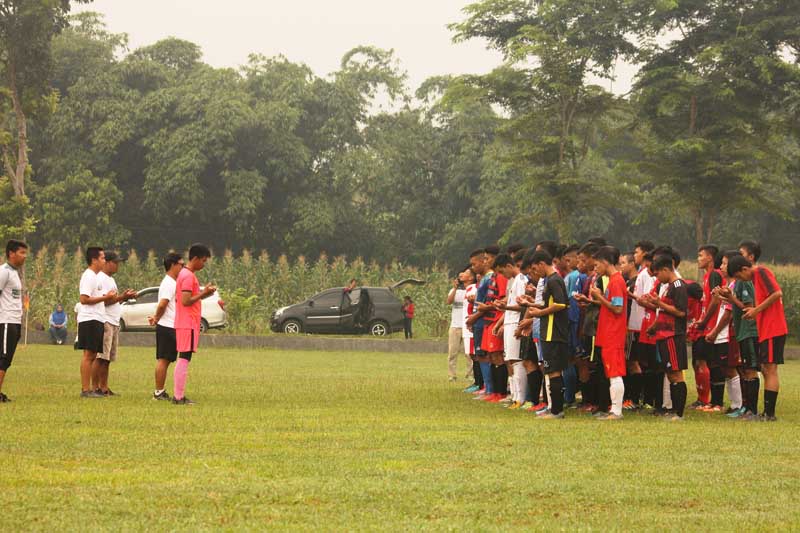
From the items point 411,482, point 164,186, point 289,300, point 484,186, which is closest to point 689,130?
point 289,300

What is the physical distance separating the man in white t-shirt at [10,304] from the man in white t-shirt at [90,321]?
954mm

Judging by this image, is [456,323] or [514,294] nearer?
[514,294]

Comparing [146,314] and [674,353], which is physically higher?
[146,314]

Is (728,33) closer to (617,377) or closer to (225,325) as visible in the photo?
(225,325)

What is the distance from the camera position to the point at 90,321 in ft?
50.3

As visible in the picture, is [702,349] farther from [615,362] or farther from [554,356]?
[554,356]

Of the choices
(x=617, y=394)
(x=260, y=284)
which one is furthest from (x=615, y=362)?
(x=260, y=284)

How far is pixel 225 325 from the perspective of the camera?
3672cm

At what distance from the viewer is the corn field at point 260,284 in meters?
36.9

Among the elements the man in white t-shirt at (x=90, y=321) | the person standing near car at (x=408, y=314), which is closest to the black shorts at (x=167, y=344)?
the man in white t-shirt at (x=90, y=321)

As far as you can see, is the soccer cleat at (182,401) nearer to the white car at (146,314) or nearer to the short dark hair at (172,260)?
the short dark hair at (172,260)

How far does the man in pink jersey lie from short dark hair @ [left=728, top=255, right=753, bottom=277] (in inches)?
234

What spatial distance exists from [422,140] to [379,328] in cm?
2278

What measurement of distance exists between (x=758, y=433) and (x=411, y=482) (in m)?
4.98
